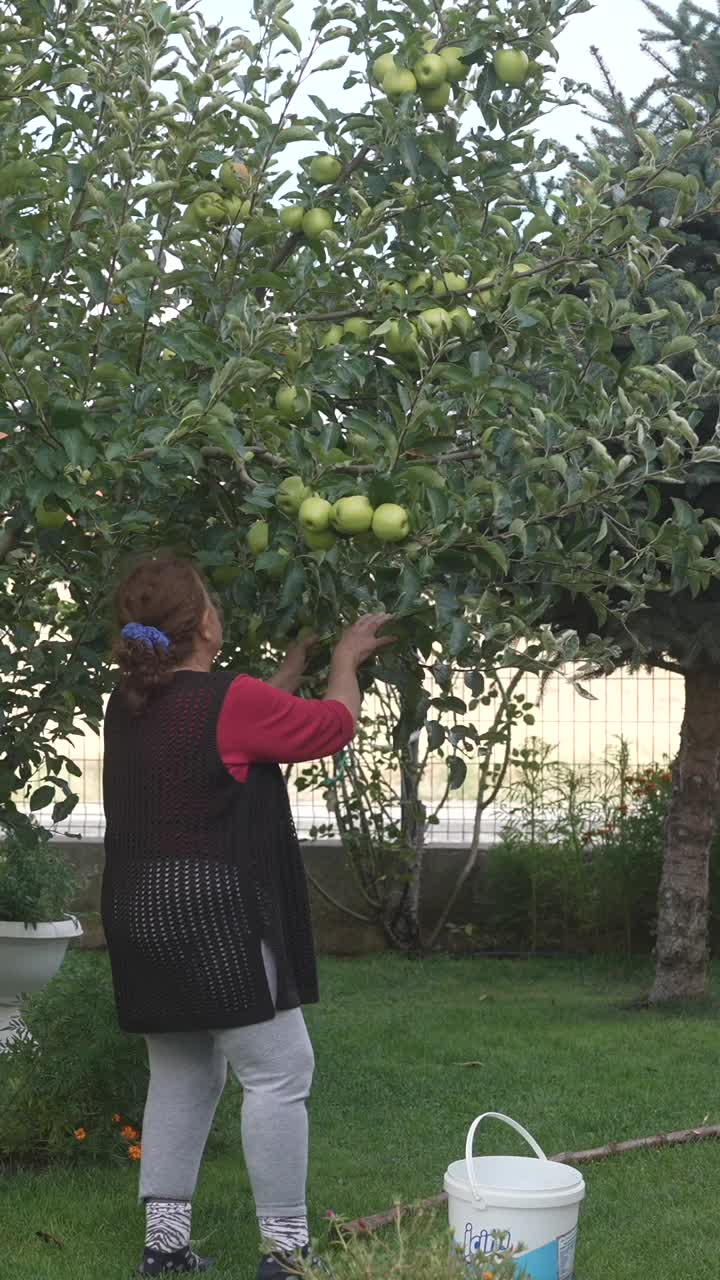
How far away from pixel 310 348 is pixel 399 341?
0.16 metres

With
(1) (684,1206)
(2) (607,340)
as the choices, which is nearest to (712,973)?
(1) (684,1206)

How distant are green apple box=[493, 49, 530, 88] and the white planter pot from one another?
3.53 meters

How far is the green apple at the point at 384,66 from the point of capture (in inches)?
→ 110

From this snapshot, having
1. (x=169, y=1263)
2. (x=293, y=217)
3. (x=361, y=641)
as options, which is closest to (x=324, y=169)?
(x=293, y=217)

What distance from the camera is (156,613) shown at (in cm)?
298

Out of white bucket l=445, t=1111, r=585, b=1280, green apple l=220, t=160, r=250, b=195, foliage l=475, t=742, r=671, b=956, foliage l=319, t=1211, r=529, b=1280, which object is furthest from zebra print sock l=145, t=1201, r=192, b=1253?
foliage l=475, t=742, r=671, b=956

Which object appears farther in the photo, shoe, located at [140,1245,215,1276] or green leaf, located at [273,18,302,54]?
shoe, located at [140,1245,215,1276]

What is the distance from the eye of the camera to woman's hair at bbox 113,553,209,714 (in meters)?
2.95

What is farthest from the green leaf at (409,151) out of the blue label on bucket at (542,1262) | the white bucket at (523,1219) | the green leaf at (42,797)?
→ the blue label on bucket at (542,1262)

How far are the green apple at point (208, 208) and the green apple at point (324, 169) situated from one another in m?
0.18

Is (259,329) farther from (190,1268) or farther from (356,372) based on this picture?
(190,1268)

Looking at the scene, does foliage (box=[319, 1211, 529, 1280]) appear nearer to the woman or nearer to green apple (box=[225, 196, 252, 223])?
the woman

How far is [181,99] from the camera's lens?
8.81 ft

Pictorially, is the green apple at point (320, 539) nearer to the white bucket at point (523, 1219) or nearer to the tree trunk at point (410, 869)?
the white bucket at point (523, 1219)
